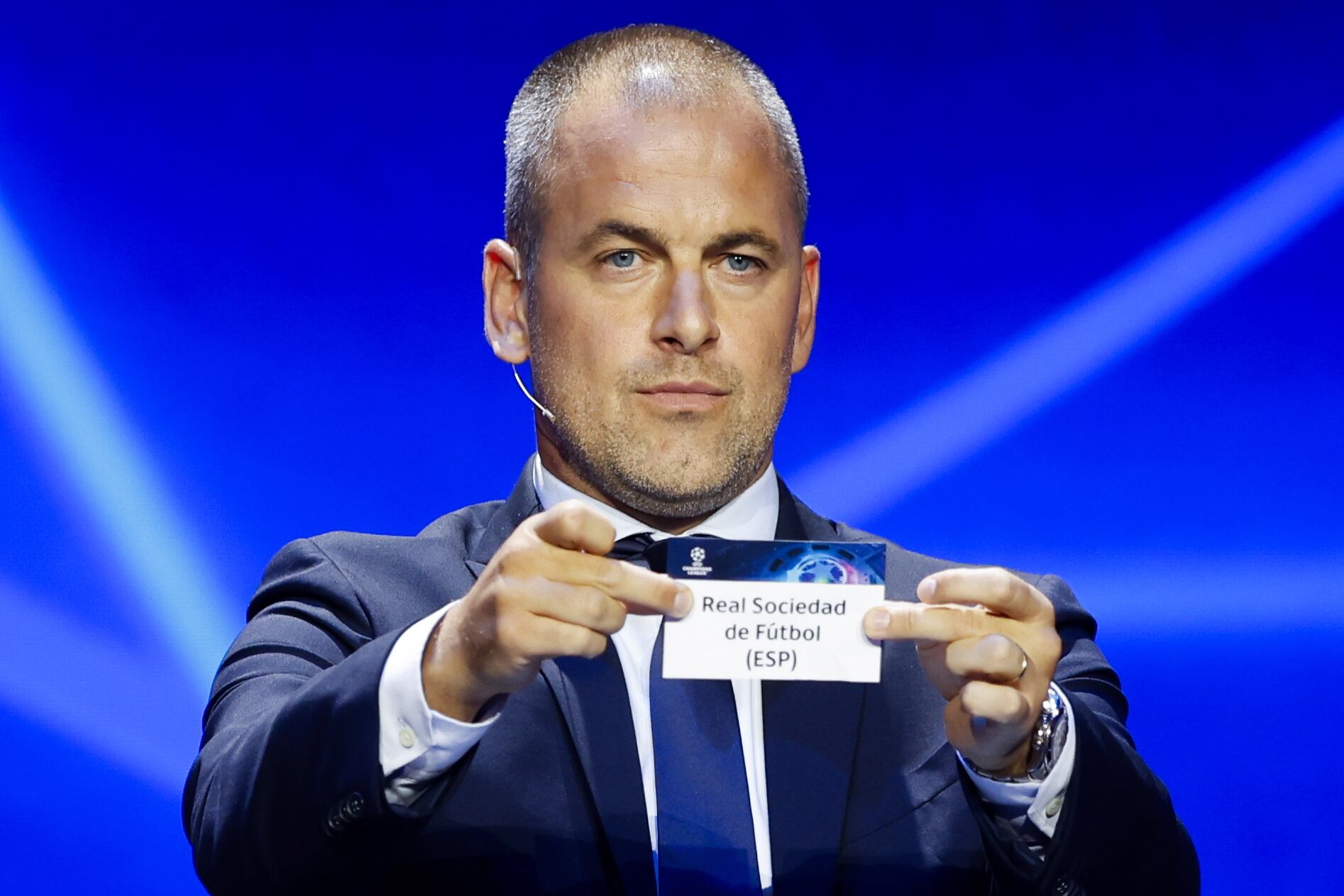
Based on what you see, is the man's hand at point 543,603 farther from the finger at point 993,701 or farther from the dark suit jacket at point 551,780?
the finger at point 993,701

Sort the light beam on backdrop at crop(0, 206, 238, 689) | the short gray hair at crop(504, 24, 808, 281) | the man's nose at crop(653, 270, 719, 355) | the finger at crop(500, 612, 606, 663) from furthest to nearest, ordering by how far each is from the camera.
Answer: the light beam on backdrop at crop(0, 206, 238, 689)
the short gray hair at crop(504, 24, 808, 281)
the man's nose at crop(653, 270, 719, 355)
the finger at crop(500, 612, 606, 663)

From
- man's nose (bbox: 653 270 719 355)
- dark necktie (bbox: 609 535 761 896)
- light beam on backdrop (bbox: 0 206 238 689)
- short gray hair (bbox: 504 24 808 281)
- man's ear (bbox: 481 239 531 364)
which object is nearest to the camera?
dark necktie (bbox: 609 535 761 896)

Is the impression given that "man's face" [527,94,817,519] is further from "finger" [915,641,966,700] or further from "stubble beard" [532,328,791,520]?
"finger" [915,641,966,700]

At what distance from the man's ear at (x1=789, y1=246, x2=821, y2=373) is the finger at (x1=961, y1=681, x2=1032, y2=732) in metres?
0.78

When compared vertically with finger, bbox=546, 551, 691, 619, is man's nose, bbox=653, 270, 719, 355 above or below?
above

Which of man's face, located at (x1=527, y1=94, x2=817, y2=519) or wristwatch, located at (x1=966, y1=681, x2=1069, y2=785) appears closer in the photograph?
wristwatch, located at (x1=966, y1=681, x2=1069, y2=785)

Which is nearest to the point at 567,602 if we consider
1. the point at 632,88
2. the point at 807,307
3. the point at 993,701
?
the point at 993,701

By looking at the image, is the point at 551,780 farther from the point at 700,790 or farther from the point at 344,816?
the point at 344,816

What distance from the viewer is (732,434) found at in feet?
5.80

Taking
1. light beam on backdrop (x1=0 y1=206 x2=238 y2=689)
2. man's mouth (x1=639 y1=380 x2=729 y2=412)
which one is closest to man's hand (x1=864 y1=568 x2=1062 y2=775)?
man's mouth (x1=639 y1=380 x2=729 y2=412)

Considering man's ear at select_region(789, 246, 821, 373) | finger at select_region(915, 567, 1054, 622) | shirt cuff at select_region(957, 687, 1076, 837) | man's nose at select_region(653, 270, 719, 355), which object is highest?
man's ear at select_region(789, 246, 821, 373)

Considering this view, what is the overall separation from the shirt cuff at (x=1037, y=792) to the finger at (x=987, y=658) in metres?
0.13

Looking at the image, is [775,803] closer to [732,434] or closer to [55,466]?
[732,434]

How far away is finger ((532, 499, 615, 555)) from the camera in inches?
49.0
